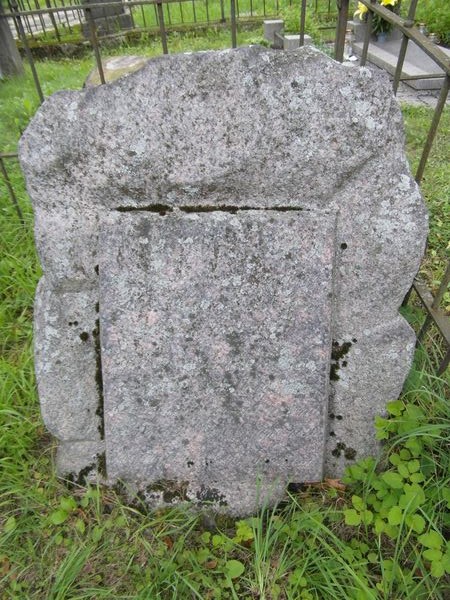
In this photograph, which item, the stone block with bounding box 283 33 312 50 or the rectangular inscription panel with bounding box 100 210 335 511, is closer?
the rectangular inscription panel with bounding box 100 210 335 511

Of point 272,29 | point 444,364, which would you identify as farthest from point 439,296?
point 272,29

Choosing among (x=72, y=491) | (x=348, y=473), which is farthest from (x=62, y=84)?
(x=348, y=473)

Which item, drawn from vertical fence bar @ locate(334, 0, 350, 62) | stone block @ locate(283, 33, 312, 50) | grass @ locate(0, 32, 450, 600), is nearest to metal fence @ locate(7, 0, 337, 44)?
stone block @ locate(283, 33, 312, 50)

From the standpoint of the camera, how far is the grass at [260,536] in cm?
153

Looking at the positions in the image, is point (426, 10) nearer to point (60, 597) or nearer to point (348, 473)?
point (348, 473)

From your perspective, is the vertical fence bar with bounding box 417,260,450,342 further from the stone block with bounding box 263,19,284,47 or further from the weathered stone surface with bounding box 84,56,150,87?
the stone block with bounding box 263,19,284,47

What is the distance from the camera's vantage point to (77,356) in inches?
66.3

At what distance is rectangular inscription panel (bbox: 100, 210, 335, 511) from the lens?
4.96 feet

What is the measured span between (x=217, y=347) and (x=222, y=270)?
25 cm

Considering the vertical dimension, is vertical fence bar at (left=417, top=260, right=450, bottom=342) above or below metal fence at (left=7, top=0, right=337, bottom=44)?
above

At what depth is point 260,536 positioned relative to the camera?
5.37 feet

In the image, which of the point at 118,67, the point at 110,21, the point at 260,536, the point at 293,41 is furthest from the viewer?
the point at 110,21

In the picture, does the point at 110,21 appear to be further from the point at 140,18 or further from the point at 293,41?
the point at 293,41

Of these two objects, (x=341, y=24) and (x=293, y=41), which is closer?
(x=341, y=24)
